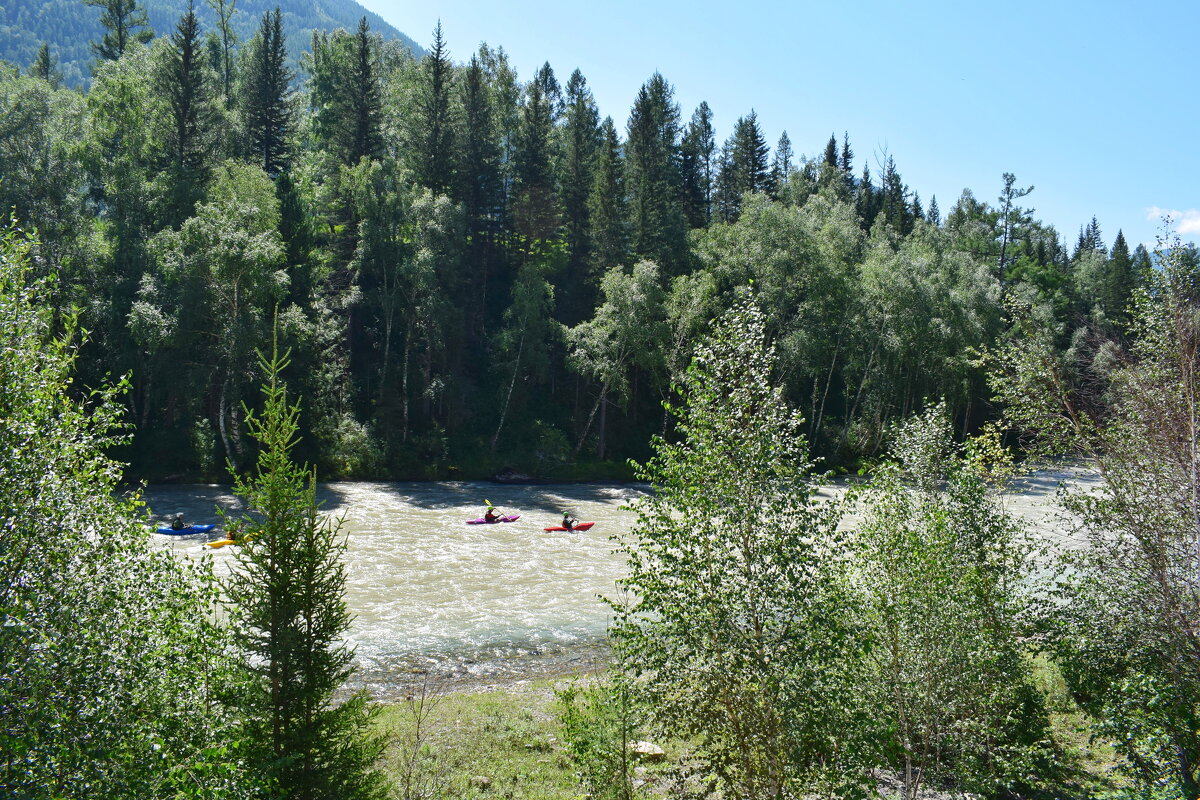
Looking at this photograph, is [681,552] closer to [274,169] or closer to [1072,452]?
[1072,452]

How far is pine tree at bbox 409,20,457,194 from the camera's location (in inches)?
1928

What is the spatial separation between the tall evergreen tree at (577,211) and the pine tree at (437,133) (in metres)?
9.32

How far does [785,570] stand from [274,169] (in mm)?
53156

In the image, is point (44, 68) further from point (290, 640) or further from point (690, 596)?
point (690, 596)

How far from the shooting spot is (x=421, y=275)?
41.1m

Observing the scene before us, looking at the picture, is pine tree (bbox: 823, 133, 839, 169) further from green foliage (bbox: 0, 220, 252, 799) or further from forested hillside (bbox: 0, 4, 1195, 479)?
green foliage (bbox: 0, 220, 252, 799)

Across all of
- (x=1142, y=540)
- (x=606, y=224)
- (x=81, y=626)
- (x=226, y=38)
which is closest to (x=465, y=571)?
(x=81, y=626)

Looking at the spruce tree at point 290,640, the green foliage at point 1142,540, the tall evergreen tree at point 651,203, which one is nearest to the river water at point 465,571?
the green foliage at point 1142,540

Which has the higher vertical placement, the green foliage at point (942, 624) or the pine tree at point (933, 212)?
the pine tree at point (933, 212)

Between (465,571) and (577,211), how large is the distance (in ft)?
116

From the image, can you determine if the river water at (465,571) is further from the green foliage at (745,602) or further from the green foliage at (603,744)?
the green foliage at (603,744)

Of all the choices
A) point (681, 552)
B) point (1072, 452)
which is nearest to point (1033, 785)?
point (1072, 452)

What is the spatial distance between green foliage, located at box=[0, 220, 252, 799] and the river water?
343 cm

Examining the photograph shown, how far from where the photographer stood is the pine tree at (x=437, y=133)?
48969 millimetres
